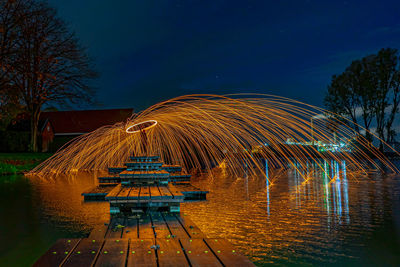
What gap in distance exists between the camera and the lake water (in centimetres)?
479

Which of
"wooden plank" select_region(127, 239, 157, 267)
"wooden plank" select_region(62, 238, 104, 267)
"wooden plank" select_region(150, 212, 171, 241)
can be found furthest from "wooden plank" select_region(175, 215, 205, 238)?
"wooden plank" select_region(62, 238, 104, 267)

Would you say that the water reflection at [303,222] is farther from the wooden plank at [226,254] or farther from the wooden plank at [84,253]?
the wooden plank at [84,253]

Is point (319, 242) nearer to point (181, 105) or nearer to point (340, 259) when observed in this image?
point (340, 259)

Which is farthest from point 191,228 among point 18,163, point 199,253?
point 18,163

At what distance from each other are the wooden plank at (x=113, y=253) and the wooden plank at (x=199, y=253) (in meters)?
0.54

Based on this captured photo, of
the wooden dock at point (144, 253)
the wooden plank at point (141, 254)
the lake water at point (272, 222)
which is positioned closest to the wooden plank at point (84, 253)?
the wooden dock at point (144, 253)

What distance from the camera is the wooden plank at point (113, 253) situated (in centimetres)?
280

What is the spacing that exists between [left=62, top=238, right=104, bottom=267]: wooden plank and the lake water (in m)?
1.93

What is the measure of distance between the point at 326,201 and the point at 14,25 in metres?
22.9

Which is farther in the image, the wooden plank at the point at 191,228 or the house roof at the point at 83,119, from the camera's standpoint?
the house roof at the point at 83,119

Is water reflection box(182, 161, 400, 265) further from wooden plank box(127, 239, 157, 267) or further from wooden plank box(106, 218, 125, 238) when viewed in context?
wooden plank box(127, 239, 157, 267)

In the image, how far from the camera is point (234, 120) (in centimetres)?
1200

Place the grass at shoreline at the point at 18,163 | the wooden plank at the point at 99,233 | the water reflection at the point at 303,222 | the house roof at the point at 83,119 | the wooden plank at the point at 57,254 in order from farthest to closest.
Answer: the house roof at the point at 83,119 → the grass at shoreline at the point at 18,163 → the water reflection at the point at 303,222 → the wooden plank at the point at 99,233 → the wooden plank at the point at 57,254

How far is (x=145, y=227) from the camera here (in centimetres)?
482
